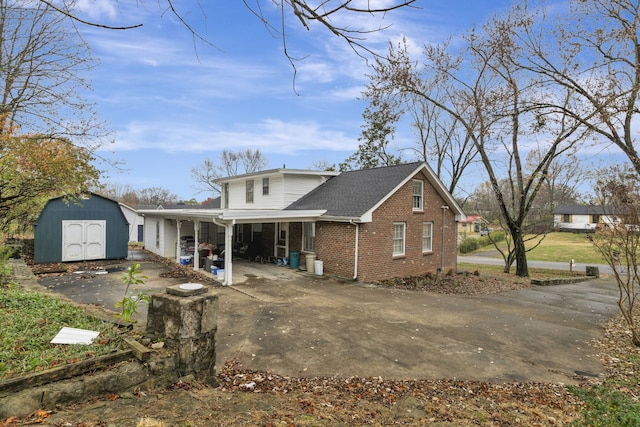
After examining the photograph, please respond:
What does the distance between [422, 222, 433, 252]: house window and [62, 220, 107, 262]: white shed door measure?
A: 1608 centimetres

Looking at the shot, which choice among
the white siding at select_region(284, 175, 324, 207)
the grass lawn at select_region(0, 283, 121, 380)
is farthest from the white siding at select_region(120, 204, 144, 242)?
the grass lawn at select_region(0, 283, 121, 380)

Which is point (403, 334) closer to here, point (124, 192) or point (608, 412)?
point (608, 412)

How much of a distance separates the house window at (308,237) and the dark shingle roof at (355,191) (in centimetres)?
84

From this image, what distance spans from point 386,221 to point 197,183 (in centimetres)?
3732

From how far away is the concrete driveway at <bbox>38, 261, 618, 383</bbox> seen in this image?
18.5 feet

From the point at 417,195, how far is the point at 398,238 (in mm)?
2428

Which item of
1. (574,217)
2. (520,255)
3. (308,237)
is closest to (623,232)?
(308,237)

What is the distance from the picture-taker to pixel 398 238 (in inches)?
597

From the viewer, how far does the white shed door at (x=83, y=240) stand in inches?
633

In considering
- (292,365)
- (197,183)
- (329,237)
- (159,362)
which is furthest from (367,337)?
(197,183)

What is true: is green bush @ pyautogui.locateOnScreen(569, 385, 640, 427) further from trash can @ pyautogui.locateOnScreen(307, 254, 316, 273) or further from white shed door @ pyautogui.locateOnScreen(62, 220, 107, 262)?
white shed door @ pyautogui.locateOnScreen(62, 220, 107, 262)

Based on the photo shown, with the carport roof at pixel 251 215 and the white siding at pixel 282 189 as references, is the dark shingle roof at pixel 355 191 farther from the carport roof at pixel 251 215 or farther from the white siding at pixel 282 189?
the carport roof at pixel 251 215

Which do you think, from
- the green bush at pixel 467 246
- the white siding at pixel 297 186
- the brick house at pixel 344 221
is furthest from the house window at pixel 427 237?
the green bush at pixel 467 246

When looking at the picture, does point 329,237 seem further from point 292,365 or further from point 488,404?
point 488,404
